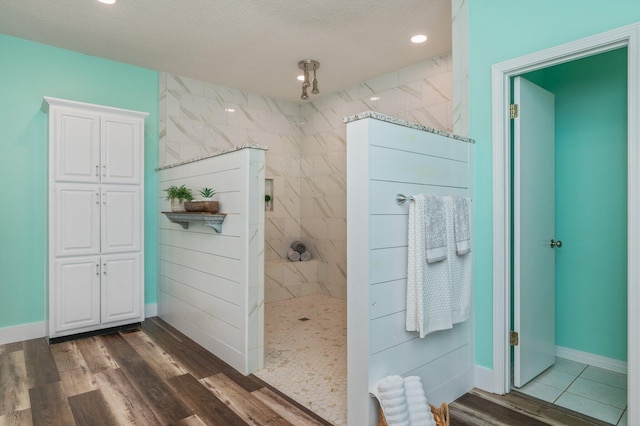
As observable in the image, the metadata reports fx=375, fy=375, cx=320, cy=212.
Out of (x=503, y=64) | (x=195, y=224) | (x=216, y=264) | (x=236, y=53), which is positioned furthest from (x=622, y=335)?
(x=236, y=53)

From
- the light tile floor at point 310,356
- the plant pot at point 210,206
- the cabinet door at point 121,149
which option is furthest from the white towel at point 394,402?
the cabinet door at point 121,149

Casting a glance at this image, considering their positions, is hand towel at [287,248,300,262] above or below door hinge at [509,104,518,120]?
below

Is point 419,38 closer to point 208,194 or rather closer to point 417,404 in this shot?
point 208,194

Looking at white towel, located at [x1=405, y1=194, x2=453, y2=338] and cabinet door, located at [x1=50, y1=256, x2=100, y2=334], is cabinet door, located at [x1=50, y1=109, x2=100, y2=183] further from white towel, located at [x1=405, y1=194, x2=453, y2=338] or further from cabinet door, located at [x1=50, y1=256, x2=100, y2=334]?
white towel, located at [x1=405, y1=194, x2=453, y2=338]

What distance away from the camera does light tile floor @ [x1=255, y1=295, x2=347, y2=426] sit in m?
2.24

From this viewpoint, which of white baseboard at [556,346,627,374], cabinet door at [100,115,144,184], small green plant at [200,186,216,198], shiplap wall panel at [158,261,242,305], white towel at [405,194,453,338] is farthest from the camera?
cabinet door at [100,115,144,184]

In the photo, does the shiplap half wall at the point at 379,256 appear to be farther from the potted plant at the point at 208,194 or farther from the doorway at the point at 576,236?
the potted plant at the point at 208,194

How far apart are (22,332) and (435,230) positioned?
3600mm

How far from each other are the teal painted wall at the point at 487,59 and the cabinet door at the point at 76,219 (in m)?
3.12

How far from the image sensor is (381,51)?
3672mm

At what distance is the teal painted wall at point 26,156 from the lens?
10.6 feet

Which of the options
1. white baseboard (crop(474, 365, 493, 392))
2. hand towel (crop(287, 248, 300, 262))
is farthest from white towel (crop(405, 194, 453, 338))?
hand towel (crop(287, 248, 300, 262))

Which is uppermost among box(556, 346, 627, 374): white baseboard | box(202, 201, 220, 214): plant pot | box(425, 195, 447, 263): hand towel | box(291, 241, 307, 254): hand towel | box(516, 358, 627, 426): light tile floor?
box(202, 201, 220, 214): plant pot

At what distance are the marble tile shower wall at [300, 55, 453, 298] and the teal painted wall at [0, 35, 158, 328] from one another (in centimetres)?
269
